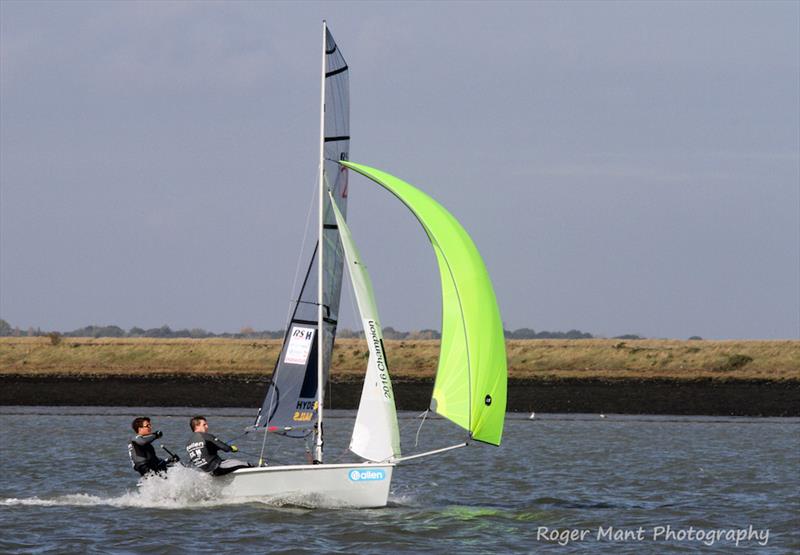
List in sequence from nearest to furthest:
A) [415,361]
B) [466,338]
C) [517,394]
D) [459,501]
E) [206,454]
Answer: [466,338] → [206,454] → [459,501] → [517,394] → [415,361]

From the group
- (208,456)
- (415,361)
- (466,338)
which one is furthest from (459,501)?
(415,361)

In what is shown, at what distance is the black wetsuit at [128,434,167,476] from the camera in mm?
21250

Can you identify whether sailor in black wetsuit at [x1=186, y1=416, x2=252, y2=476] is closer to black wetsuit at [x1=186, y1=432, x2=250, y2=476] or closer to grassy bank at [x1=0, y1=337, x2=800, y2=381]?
black wetsuit at [x1=186, y1=432, x2=250, y2=476]

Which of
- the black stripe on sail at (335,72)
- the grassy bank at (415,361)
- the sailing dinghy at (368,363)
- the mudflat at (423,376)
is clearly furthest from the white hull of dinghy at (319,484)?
the grassy bank at (415,361)

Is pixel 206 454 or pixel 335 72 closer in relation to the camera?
pixel 206 454

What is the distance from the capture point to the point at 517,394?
172ft

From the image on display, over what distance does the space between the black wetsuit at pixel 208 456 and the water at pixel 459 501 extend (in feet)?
1.12

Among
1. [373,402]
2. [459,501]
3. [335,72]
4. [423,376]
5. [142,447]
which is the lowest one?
[459,501]

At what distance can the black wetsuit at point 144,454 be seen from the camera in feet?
69.7

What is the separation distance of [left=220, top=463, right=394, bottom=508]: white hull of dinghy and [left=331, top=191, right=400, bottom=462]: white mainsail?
0.99 ft

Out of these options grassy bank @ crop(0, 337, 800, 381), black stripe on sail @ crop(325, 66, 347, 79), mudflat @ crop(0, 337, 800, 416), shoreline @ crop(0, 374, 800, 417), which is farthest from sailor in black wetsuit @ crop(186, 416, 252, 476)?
grassy bank @ crop(0, 337, 800, 381)

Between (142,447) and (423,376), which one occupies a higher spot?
(423,376)

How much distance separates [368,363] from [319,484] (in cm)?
206

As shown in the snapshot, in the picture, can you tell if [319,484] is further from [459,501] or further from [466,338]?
[459,501]
